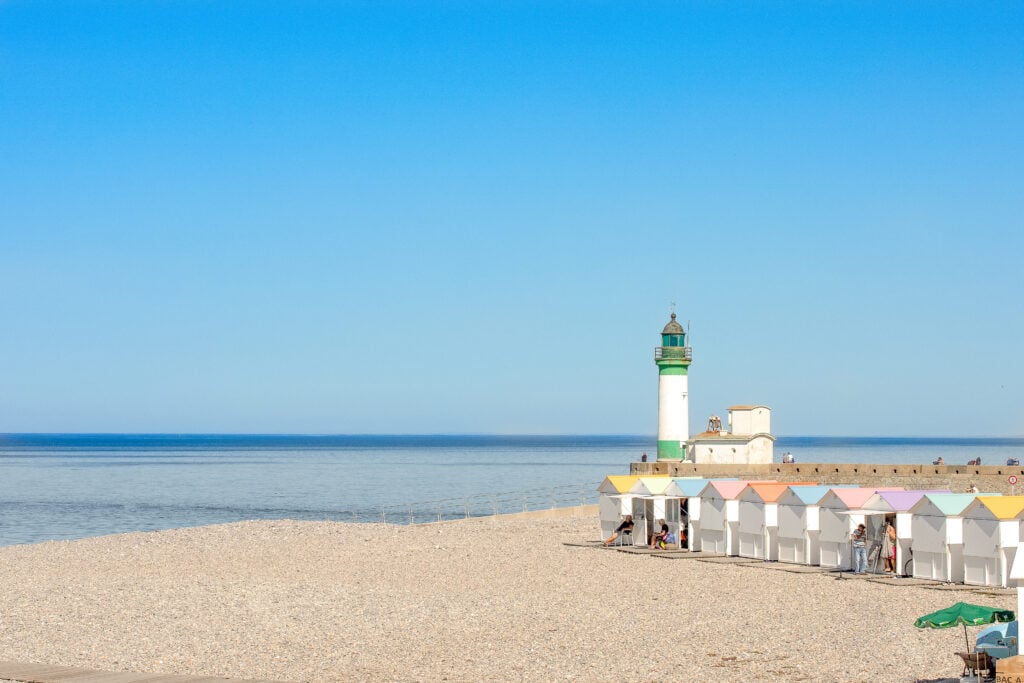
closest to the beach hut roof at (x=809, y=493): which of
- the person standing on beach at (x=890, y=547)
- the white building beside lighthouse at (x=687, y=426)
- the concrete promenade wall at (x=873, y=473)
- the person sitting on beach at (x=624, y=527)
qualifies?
the person standing on beach at (x=890, y=547)

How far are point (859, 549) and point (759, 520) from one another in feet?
10.6

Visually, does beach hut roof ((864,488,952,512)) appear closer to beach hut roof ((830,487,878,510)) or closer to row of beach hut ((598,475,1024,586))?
row of beach hut ((598,475,1024,586))

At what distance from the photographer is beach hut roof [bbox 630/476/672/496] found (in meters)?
31.0

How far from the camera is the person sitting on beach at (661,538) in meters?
30.2

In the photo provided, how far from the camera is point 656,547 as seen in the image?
30484mm

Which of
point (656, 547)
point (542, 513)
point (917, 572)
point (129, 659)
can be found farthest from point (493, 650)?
point (542, 513)

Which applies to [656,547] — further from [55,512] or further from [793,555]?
[55,512]

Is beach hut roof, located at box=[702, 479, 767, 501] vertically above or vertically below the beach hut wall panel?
above

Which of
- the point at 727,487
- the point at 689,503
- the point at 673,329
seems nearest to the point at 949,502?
the point at 727,487

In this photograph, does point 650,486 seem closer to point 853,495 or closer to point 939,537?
point 853,495

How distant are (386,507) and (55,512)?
15079mm

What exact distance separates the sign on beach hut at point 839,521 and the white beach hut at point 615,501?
20.4 ft

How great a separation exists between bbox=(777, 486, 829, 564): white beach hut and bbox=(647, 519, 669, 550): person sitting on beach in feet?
11.3

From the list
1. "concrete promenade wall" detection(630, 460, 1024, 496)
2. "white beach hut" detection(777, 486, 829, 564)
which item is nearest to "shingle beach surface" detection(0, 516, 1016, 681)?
"white beach hut" detection(777, 486, 829, 564)
